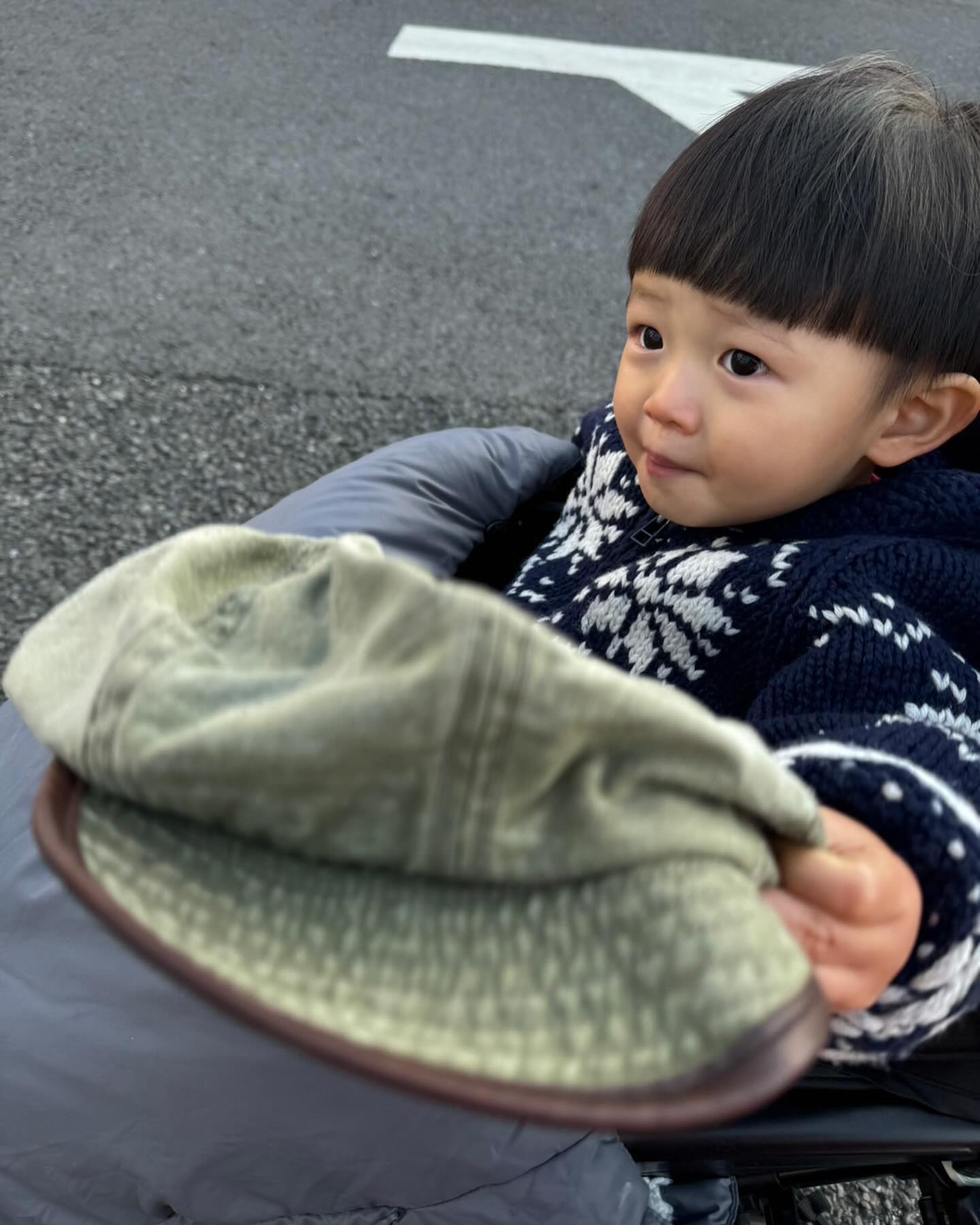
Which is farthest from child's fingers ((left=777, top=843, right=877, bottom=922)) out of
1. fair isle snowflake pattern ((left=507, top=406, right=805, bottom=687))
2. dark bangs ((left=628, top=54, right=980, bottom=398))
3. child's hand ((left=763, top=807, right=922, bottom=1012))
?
dark bangs ((left=628, top=54, right=980, bottom=398))

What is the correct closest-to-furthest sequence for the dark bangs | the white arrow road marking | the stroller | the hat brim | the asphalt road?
the hat brim < the stroller < the dark bangs < the asphalt road < the white arrow road marking

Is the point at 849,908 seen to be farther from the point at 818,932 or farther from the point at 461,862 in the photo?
the point at 461,862

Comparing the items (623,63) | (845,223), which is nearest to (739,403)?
(845,223)

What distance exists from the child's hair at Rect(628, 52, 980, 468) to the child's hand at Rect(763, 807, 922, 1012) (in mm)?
462

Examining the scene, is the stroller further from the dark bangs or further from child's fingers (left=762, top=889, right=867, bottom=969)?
the dark bangs

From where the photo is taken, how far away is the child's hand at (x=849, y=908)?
55 cm

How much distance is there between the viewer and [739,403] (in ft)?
3.05

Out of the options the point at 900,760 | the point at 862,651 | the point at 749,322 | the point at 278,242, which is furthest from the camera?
the point at 278,242

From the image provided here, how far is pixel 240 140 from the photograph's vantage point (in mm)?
3014

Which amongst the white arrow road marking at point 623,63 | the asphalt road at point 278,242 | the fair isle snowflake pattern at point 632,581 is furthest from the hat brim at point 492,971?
the white arrow road marking at point 623,63

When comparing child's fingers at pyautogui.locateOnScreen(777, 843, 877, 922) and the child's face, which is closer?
child's fingers at pyautogui.locateOnScreen(777, 843, 877, 922)

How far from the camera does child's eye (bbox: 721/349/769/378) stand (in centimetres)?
94

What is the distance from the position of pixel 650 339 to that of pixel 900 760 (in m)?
0.47

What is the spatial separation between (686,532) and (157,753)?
723mm
